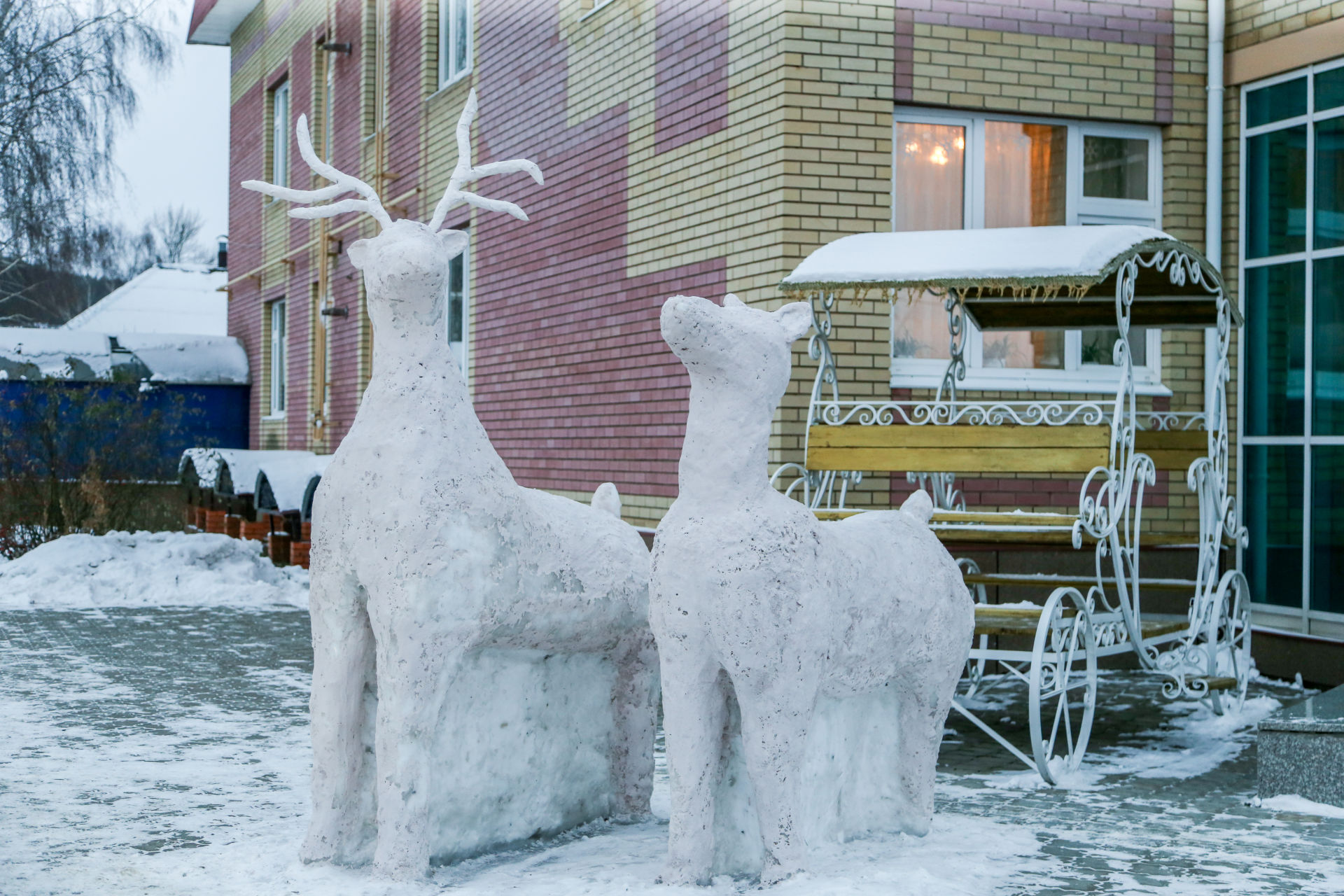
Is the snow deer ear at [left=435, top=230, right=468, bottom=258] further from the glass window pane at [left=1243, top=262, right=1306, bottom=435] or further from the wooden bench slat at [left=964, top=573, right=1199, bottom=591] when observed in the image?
the glass window pane at [left=1243, top=262, right=1306, bottom=435]

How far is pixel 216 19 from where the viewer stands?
23281 millimetres

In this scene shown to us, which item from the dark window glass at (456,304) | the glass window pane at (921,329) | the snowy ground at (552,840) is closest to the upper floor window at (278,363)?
the dark window glass at (456,304)

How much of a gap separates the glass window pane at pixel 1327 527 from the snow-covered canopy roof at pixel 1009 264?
1.82 metres

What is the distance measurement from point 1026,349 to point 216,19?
1709 cm

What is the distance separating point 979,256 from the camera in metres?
7.07

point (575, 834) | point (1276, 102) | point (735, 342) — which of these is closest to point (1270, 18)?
point (1276, 102)

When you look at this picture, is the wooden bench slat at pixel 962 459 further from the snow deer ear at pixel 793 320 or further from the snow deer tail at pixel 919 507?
the snow deer ear at pixel 793 320

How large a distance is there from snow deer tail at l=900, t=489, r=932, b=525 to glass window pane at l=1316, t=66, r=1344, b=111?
562 cm

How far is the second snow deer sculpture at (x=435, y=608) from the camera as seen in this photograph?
458 centimetres

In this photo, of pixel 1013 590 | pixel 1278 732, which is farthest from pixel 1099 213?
pixel 1278 732

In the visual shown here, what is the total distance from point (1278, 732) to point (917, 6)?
18.1 ft

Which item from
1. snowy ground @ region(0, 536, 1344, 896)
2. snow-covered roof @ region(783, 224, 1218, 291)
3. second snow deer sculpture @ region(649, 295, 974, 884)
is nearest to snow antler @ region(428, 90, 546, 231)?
second snow deer sculpture @ region(649, 295, 974, 884)

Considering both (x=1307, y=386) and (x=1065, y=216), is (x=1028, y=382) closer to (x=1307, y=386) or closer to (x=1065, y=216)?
(x=1065, y=216)

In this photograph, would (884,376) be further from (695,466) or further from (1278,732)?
(695,466)
